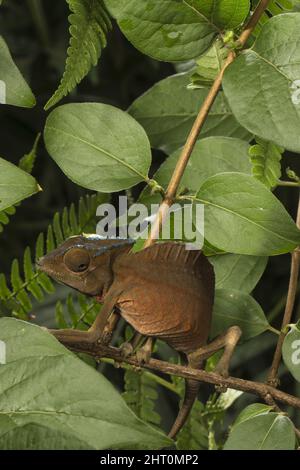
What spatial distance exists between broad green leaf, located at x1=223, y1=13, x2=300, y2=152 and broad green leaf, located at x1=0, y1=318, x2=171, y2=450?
0.18 metres

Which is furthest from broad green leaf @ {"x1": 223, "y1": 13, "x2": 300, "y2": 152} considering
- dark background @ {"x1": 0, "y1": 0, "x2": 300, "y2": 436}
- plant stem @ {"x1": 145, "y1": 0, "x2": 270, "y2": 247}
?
dark background @ {"x1": 0, "y1": 0, "x2": 300, "y2": 436}

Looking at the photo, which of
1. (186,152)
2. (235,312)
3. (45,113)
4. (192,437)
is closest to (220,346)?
(235,312)

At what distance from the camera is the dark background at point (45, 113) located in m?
1.71

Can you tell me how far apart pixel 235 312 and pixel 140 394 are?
25 cm

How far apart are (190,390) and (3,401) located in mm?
216

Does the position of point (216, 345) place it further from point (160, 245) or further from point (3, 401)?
point (3, 401)

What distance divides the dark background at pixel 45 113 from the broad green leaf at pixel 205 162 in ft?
2.87

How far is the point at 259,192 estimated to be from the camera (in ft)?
1.74

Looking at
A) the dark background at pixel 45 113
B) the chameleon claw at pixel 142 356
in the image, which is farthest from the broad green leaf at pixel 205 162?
the dark background at pixel 45 113

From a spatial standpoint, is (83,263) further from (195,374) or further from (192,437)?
(192,437)

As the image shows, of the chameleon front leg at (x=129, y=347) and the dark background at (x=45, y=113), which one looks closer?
the chameleon front leg at (x=129, y=347)

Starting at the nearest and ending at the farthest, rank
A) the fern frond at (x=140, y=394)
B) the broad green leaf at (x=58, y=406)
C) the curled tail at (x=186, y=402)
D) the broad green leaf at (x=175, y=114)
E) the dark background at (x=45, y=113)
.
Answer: the broad green leaf at (x=58, y=406), the curled tail at (x=186, y=402), the broad green leaf at (x=175, y=114), the fern frond at (x=140, y=394), the dark background at (x=45, y=113)

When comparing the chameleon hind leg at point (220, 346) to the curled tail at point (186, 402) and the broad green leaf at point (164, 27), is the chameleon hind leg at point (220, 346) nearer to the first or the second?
the curled tail at point (186, 402)
